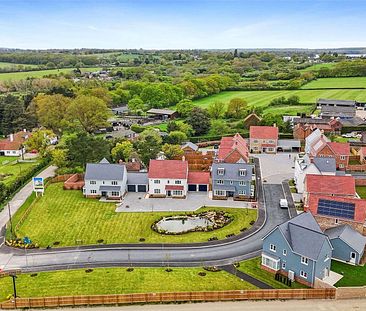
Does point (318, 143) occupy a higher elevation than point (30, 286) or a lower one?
higher

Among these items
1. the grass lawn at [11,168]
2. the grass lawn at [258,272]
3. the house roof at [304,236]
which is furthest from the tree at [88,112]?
the house roof at [304,236]

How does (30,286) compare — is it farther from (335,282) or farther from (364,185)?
(364,185)

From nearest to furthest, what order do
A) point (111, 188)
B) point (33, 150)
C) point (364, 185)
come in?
point (111, 188) < point (364, 185) < point (33, 150)

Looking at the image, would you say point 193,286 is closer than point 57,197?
Yes

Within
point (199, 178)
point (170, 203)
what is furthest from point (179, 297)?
point (199, 178)

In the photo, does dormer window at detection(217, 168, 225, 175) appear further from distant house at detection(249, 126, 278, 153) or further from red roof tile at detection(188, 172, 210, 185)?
distant house at detection(249, 126, 278, 153)

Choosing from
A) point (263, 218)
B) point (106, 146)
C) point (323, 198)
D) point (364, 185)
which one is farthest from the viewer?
point (106, 146)

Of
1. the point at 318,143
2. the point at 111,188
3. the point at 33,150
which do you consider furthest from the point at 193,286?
the point at 33,150

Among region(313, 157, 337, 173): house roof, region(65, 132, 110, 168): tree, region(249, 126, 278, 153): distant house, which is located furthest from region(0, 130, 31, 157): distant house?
region(313, 157, 337, 173): house roof

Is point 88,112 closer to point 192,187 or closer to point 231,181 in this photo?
point 192,187
